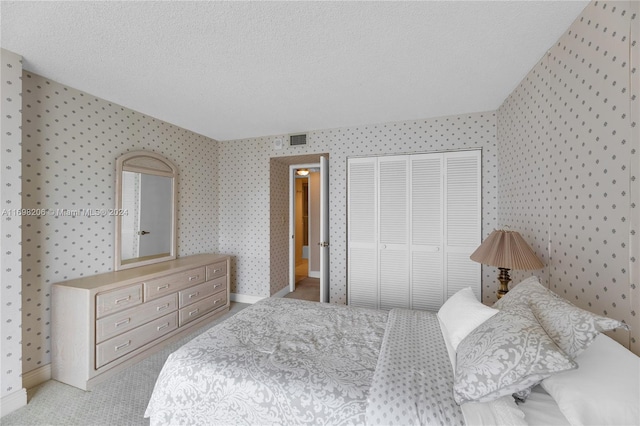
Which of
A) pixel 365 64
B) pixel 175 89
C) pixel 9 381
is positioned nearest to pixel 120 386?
pixel 9 381

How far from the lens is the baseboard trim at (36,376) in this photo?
207 cm

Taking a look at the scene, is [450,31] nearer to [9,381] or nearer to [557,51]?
[557,51]

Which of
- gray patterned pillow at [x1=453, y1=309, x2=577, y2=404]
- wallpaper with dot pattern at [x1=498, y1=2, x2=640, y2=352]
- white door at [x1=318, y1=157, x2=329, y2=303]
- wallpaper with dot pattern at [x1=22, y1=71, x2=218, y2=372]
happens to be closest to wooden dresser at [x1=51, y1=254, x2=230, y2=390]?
wallpaper with dot pattern at [x1=22, y1=71, x2=218, y2=372]

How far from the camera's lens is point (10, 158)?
1.87 metres

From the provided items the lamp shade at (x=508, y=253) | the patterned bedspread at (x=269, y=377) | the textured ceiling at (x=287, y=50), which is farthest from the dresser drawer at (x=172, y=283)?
the lamp shade at (x=508, y=253)

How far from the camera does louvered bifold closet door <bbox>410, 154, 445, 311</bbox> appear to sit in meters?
3.13

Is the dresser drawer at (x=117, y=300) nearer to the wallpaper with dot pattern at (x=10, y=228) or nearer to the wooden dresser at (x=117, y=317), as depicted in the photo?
the wooden dresser at (x=117, y=317)

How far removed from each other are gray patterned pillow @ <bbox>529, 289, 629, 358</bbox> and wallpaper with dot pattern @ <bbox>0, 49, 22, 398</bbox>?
330 centimetres

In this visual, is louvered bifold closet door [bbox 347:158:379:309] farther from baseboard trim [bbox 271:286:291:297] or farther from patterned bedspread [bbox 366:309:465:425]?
patterned bedspread [bbox 366:309:465:425]

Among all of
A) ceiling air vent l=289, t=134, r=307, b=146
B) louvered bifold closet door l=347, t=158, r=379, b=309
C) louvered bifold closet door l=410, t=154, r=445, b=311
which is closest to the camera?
louvered bifold closet door l=410, t=154, r=445, b=311

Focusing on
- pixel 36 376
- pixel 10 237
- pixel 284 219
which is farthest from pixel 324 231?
pixel 36 376

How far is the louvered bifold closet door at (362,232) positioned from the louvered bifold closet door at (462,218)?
33.3 inches

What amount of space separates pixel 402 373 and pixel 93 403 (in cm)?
228

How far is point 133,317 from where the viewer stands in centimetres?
241
